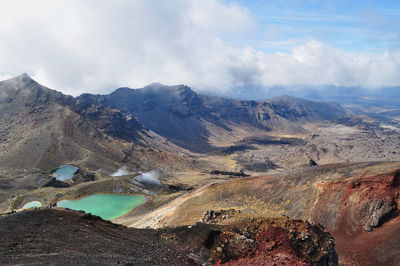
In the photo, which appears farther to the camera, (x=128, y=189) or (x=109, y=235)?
(x=128, y=189)

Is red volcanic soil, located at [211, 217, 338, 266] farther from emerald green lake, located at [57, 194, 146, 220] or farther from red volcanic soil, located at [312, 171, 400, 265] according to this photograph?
emerald green lake, located at [57, 194, 146, 220]

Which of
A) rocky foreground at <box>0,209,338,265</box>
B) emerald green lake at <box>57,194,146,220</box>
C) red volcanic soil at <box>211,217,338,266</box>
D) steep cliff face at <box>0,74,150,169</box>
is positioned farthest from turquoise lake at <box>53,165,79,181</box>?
red volcanic soil at <box>211,217,338,266</box>

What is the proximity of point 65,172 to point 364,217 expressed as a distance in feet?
400

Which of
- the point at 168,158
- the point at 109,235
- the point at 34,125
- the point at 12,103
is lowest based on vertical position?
the point at 168,158

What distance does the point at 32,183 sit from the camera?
105875 mm

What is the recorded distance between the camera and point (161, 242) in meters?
31.3

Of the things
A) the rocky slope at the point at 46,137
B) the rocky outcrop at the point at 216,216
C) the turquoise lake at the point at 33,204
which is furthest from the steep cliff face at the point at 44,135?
the rocky outcrop at the point at 216,216

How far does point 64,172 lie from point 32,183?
22.9m

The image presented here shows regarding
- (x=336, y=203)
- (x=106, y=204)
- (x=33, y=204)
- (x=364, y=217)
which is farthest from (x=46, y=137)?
(x=364, y=217)

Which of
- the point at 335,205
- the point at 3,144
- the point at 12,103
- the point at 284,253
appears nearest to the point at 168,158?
the point at 3,144

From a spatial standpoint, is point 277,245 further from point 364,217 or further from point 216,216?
point 364,217

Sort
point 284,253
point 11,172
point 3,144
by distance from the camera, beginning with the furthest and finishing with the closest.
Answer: point 3,144 → point 11,172 → point 284,253

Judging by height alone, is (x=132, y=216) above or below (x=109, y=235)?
below

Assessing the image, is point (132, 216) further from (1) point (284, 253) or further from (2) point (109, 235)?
(1) point (284, 253)
